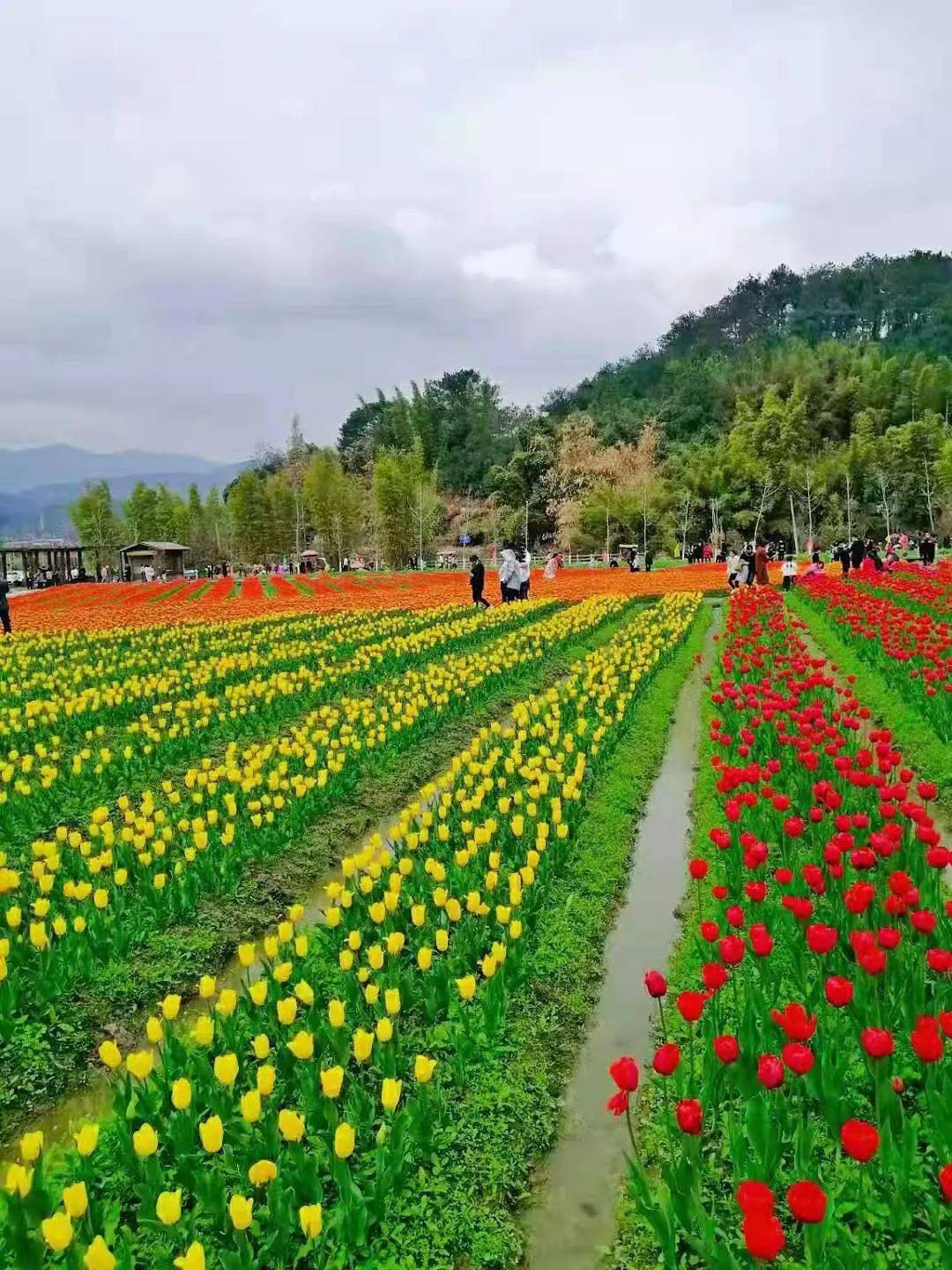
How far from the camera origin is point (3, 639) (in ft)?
65.2

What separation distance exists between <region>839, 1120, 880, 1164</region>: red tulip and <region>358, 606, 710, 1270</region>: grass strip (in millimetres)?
1387

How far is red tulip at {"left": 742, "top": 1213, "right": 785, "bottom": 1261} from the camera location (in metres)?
2.16

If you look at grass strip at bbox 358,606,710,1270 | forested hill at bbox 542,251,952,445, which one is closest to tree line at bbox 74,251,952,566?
forested hill at bbox 542,251,952,445

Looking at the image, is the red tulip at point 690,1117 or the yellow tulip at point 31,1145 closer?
the red tulip at point 690,1117

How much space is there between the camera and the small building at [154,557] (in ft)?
225

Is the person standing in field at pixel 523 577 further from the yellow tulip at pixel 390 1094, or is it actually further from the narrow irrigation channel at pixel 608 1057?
the yellow tulip at pixel 390 1094

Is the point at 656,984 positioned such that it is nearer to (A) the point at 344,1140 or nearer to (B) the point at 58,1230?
(A) the point at 344,1140

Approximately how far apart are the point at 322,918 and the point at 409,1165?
2.69 metres

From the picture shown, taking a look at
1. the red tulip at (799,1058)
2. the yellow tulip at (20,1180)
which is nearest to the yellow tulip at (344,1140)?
the yellow tulip at (20,1180)

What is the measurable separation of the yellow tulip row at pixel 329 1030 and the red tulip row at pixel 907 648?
4432mm

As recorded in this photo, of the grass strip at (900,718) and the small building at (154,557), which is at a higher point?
the small building at (154,557)

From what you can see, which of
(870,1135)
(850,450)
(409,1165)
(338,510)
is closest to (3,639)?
(409,1165)

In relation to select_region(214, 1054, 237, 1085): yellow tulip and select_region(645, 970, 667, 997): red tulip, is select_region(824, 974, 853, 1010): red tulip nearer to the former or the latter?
select_region(645, 970, 667, 997): red tulip

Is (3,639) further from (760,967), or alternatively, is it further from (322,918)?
(760,967)
